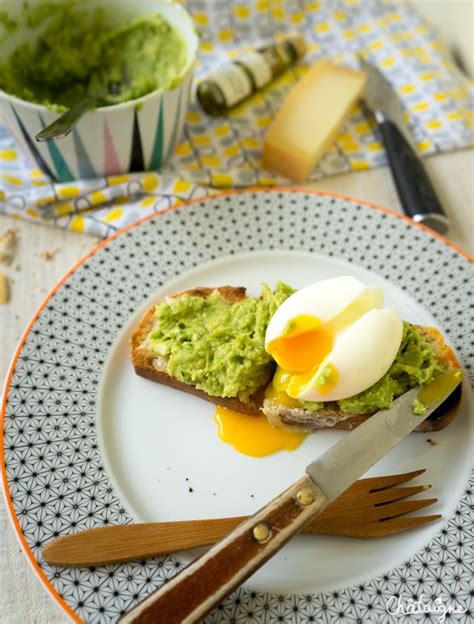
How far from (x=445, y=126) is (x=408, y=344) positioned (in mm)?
1758

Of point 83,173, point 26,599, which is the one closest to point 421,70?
point 83,173

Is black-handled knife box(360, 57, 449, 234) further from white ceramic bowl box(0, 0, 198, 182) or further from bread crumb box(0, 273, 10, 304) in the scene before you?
bread crumb box(0, 273, 10, 304)

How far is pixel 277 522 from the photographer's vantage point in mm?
1738

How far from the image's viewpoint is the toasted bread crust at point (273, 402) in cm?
217

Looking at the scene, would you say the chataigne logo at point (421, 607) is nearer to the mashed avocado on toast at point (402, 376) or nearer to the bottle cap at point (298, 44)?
the mashed avocado on toast at point (402, 376)

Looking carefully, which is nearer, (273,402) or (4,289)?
(273,402)

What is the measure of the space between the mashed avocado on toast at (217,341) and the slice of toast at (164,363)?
38 millimetres

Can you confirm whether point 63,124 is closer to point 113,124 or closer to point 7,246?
point 113,124

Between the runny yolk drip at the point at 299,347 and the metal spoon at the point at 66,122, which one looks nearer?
the runny yolk drip at the point at 299,347

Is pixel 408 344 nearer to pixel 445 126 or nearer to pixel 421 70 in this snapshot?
pixel 445 126

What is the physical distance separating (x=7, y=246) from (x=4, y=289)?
269 millimetres

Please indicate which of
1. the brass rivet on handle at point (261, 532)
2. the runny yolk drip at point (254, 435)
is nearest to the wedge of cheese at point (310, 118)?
the runny yolk drip at point (254, 435)

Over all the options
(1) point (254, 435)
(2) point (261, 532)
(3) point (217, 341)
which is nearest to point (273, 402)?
(1) point (254, 435)

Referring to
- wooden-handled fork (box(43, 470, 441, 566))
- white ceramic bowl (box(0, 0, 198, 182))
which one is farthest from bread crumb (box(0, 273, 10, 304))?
wooden-handled fork (box(43, 470, 441, 566))
